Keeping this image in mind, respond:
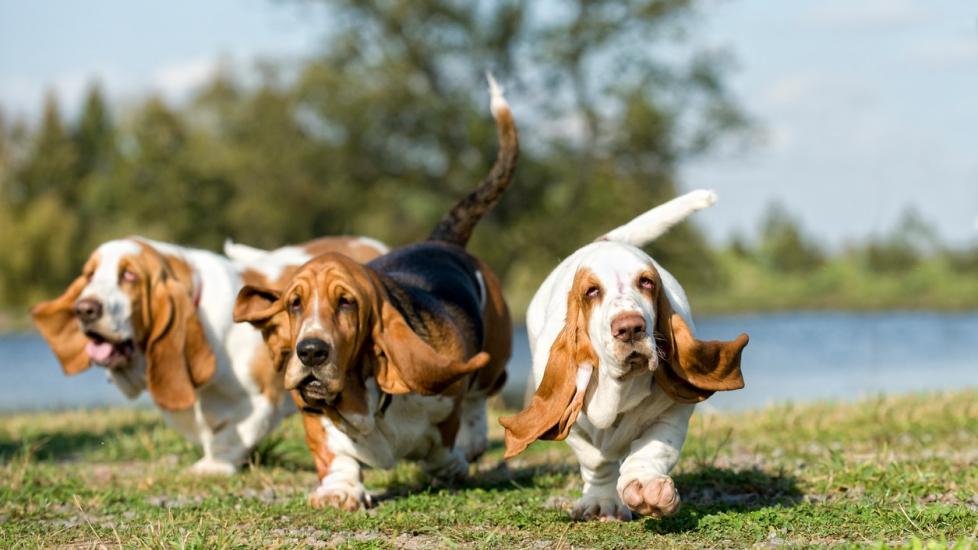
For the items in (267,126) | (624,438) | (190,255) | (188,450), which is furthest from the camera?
(267,126)

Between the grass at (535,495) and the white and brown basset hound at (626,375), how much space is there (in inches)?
11.9

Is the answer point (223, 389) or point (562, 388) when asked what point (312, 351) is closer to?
point (562, 388)

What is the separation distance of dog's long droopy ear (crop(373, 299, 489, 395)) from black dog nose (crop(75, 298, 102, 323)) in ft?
7.04

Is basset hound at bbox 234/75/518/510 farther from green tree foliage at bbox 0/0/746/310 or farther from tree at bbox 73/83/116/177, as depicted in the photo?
tree at bbox 73/83/116/177

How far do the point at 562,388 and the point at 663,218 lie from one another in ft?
4.75

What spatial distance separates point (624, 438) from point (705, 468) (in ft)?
5.39

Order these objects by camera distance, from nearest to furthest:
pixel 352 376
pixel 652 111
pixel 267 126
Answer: pixel 352 376 → pixel 652 111 → pixel 267 126

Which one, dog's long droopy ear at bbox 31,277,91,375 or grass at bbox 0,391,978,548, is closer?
grass at bbox 0,391,978,548

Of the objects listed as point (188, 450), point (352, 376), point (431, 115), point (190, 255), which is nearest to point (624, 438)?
point (352, 376)

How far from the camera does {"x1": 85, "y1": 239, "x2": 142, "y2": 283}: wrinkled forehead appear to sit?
7.29m

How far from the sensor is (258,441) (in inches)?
303

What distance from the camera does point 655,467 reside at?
4965 mm

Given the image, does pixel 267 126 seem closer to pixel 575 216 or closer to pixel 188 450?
pixel 575 216

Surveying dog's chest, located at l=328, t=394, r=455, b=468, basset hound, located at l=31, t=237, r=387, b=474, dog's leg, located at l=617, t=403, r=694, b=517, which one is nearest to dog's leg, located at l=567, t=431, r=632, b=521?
dog's leg, located at l=617, t=403, r=694, b=517
